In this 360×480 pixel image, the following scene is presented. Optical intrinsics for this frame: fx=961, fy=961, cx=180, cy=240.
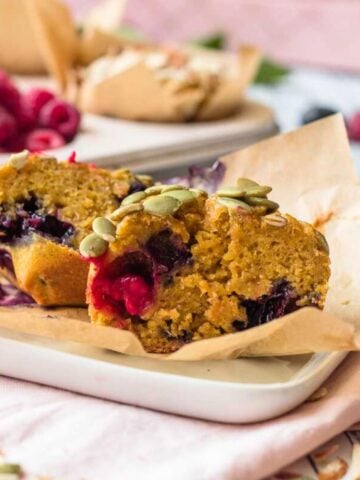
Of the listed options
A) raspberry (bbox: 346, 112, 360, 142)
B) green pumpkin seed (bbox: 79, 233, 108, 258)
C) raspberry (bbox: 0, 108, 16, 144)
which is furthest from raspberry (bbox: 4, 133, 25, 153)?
raspberry (bbox: 346, 112, 360, 142)

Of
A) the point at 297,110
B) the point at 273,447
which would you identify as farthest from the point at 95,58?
the point at 273,447

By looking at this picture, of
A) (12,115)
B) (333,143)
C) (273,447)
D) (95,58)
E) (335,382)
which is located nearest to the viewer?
(273,447)

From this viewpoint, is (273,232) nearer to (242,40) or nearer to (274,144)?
(274,144)

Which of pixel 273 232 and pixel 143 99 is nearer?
pixel 273 232

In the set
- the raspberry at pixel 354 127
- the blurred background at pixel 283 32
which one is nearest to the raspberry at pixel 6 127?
the raspberry at pixel 354 127

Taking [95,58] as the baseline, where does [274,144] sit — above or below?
above

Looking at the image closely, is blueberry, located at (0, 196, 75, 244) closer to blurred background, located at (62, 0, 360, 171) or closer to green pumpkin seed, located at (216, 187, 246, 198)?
green pumpkin seed, located at (216, 187, 246, 198)

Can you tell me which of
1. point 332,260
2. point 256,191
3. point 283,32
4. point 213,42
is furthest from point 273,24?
point 256,191

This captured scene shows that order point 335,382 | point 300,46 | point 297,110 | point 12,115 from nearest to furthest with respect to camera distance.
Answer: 1. point 335,382
2. point 12,115
3. point 297,110
4. point 300,46
